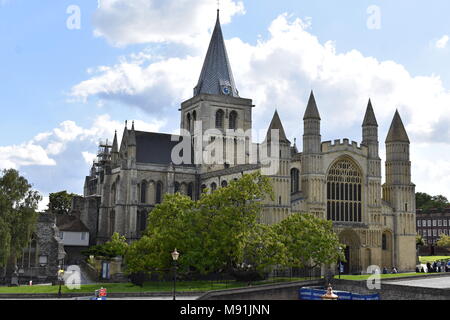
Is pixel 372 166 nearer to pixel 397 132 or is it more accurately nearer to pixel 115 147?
pixel 397 132

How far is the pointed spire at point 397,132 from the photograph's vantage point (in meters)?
72.8

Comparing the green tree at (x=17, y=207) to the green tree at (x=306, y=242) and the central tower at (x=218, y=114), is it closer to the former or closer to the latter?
the green tree at (x=306, y=242)

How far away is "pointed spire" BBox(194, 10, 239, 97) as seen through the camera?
90375mm

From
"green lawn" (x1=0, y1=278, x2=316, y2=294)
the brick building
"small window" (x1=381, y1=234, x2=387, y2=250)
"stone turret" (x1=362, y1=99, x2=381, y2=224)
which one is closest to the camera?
"green lawn" (x1=0, y1=278, x2=316, y2=294)

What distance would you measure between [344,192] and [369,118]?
906cm

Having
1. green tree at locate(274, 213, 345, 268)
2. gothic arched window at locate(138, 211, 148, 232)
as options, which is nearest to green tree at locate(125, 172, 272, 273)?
green tree at locate(274, 213, 345, 268)

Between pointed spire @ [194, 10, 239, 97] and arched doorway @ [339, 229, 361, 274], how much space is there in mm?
30606

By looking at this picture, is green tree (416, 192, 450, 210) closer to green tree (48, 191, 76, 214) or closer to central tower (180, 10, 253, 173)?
central tower (180, 10, 253, 173)

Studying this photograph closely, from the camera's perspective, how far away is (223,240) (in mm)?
49062

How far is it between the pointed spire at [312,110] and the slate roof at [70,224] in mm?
31932

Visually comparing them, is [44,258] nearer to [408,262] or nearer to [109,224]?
[109,224]

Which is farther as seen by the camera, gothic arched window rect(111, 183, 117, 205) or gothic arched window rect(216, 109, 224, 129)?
gothic arched window rect(216, 109, 224, 129)

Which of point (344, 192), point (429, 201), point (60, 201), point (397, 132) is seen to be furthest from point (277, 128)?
point (429, 201)
